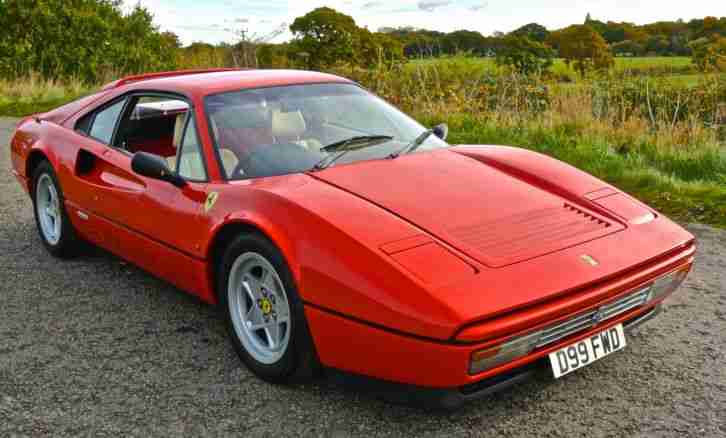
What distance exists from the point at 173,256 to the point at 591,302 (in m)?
1.97

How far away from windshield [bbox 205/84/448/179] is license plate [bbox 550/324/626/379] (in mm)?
1364

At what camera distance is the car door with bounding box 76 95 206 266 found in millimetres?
3434

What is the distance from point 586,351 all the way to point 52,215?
3.78 m

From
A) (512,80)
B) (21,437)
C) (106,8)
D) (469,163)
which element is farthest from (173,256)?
(106,8)

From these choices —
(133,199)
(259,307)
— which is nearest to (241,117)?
(133,199)

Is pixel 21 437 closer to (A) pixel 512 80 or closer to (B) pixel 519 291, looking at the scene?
(B) pixel 519 291

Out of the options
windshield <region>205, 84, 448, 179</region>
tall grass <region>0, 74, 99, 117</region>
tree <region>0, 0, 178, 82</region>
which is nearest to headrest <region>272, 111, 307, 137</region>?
windshield <region>205, 84, 448, 179</region>

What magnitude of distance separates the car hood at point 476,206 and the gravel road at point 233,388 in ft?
2.05

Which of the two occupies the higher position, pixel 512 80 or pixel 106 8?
pixel 106 8

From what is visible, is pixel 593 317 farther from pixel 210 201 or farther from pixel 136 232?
pixel 136 232

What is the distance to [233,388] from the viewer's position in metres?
3.05

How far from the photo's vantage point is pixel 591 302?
2.60 meters

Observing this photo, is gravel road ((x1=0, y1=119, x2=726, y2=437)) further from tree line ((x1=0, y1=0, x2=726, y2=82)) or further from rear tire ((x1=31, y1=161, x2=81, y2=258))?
tree line ((x1=0, y1=0, x2=726, y2=82))

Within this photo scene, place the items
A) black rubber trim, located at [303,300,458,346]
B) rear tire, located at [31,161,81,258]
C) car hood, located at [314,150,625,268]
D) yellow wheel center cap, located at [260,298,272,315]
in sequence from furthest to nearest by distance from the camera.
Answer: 1. rear tire, located at [31,161,81,258]
2. yellow wheel center cap, located at [260,298,272,315]
3. car hood, located at [314,150,625,268]
4. black rubber trim, located at [303,300,458,346]
